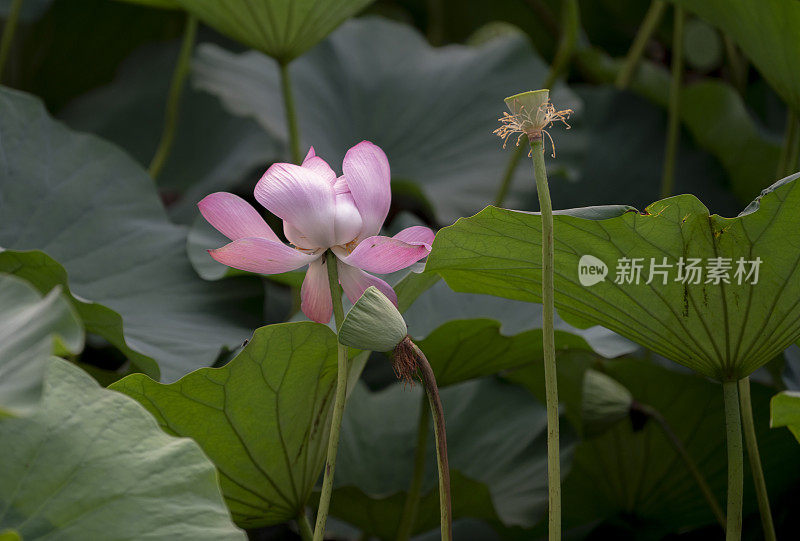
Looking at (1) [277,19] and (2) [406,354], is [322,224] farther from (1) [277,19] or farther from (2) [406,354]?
(1) [277,19]

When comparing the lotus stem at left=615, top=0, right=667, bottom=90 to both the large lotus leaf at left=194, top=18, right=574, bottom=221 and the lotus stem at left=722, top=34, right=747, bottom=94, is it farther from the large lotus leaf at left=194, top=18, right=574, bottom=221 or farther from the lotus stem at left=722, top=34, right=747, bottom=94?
the lotus stem at left=722, top=34, right=747, bottom=94

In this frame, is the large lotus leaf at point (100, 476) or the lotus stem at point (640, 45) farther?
the lotus stem at point (640, 45)

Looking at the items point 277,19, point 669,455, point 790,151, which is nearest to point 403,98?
point 277,19

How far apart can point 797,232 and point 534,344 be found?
276mm

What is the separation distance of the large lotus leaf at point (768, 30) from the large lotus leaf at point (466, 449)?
50 cm

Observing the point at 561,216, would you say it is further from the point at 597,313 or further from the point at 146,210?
the point at 146,210

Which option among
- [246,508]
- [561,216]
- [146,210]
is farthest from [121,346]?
[561,216]

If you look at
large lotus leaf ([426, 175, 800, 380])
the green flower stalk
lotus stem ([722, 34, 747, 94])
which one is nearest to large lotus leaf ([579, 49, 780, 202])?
lotus stem ([722, 34, 747, 94])

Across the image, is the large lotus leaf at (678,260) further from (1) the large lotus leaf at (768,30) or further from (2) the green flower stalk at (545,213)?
(1) the large lotus leaf at (768,30)

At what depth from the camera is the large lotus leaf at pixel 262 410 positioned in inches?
22.9

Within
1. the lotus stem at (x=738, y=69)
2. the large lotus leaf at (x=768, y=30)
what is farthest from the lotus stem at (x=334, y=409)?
the lotus stem at (x=738, y=69)

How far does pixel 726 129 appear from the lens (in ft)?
4.86

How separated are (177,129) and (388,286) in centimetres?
114

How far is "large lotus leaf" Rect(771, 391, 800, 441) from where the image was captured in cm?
48
